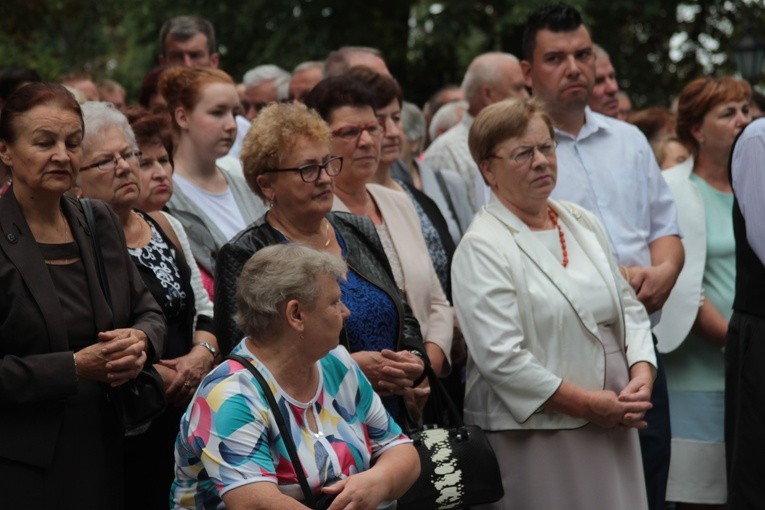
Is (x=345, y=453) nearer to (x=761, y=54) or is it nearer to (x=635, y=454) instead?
(x=635, y=454)

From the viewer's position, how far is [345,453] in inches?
172

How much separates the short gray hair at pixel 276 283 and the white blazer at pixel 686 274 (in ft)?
10.1

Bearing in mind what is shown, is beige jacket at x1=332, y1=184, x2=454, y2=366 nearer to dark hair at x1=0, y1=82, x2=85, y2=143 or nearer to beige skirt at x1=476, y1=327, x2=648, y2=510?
beige skirt at x1=476, y1=327, x2=648, y2=510

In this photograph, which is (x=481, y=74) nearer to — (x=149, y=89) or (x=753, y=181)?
(x=149, y=89)

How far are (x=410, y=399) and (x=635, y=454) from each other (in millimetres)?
1080

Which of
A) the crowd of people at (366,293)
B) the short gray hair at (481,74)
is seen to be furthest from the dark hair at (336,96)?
the short gray hair at (481,74)

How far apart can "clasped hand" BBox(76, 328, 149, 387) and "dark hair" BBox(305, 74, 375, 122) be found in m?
1.88

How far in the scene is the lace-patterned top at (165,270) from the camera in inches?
204

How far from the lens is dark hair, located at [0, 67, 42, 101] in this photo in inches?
279

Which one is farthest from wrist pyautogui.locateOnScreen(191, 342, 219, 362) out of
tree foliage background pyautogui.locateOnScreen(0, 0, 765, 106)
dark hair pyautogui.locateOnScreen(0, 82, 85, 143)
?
tree foliage background pyautogui.locateOnScreen(0, 0, 765, 106)

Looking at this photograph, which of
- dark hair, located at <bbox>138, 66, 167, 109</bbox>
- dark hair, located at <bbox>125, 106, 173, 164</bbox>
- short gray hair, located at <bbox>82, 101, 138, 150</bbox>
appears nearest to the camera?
short gray hair, located at <bbox>82, 101, 138, 150</bbox>

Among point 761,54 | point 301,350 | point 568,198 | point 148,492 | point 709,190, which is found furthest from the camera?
point 761,54

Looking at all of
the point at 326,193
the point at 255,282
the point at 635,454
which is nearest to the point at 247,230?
the point at 326,193

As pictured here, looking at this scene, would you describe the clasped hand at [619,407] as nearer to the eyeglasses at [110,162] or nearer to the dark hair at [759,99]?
the eyeglasses at [110,162]
